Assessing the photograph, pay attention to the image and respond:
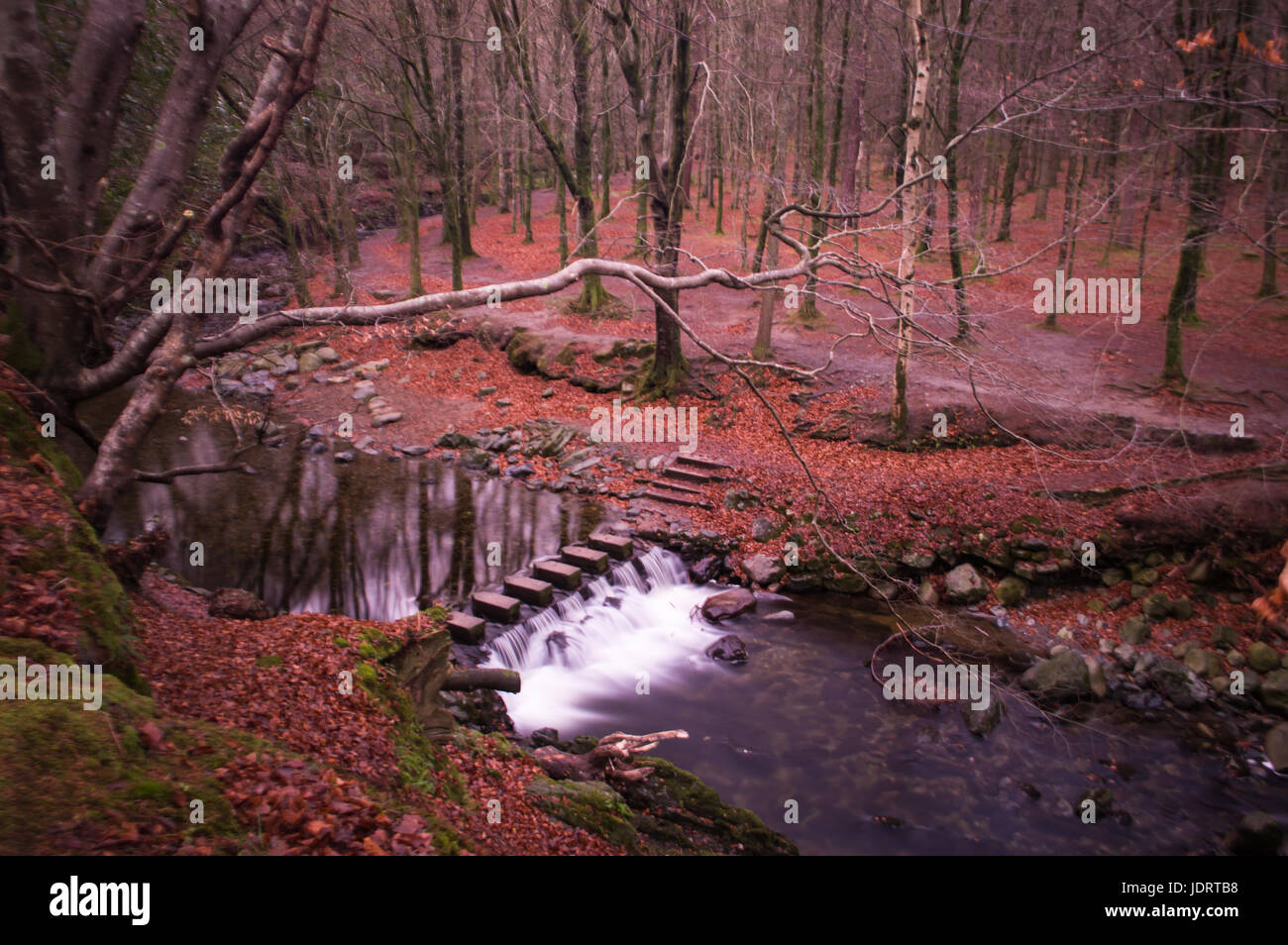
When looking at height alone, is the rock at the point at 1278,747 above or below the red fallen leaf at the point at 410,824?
below

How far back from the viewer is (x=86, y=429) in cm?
607

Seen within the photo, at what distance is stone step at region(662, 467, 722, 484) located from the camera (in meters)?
14.5

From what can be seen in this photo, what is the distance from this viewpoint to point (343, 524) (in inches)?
516

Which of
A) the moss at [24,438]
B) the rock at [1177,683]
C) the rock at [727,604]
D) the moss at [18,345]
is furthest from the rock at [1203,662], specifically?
the moss at [18,345]

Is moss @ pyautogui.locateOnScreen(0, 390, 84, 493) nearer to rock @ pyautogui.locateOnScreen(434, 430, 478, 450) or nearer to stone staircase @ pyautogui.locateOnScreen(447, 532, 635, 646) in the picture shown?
stone staircase @ pyautogui.locateOnScreen(447, 532, 635, 646)

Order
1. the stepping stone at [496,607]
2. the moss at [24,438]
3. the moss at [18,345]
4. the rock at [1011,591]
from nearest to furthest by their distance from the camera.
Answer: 1. the moss at [24,438]
2. the moss at [18,345]
3. the stepping stone at [496,607]
4. the rock at [1011,591]

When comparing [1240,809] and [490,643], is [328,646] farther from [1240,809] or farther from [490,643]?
[1240,809]

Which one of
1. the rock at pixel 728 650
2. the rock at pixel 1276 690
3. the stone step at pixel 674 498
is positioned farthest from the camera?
the stone step at pixel 674 498

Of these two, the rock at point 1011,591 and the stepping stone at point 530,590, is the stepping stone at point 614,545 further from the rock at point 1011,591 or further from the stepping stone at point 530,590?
the rock at point 1011,591

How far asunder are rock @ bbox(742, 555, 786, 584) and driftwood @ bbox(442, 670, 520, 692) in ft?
17.0

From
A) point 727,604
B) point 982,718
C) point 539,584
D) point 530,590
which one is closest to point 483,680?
point 530,590

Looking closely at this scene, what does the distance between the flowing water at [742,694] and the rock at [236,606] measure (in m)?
1.49

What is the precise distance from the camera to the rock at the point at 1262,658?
9.58m

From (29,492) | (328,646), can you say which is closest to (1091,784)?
(328,646)
